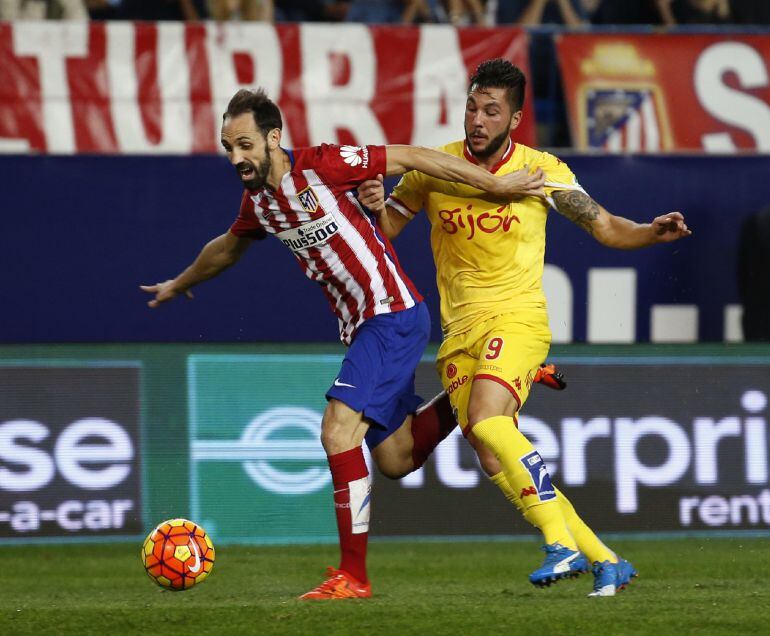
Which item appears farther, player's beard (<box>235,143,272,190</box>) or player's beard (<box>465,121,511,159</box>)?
player's beard (<box>465,121,511,159</box>)

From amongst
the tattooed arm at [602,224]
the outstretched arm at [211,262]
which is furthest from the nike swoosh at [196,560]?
the tattooed arm at [602,224]

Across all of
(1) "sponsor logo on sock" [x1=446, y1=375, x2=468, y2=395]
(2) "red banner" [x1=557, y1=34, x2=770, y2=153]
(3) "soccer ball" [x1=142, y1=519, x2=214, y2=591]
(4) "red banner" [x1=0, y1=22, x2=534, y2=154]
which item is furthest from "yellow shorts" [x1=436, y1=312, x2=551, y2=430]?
(2) "red banner" [x1=557, y1=34, x2=770, y2=153]

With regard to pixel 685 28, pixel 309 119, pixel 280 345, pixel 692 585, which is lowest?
pixel 692 585

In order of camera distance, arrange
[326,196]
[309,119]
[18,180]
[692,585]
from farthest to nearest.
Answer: [309,119]
[18,180]
[692,585]
[326,196]

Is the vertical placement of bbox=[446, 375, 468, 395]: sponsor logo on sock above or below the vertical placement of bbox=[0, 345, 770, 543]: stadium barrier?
above

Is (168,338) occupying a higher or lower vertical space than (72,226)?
lower

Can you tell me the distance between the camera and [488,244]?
690cm

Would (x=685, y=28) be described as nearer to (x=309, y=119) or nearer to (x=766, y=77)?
(x=766, y=77)

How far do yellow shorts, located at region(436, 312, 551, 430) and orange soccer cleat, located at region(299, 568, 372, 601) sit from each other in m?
0.83

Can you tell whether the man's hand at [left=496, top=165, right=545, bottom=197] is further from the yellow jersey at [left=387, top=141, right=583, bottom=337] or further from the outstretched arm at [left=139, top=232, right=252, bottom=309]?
the outstretched arm at [left=139, top=232, right=252, bottom=309]

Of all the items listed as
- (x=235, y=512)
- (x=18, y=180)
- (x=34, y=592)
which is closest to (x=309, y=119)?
(x=18, y=180)

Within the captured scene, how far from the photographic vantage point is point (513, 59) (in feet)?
39.6

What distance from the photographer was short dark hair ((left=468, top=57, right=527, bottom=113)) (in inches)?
270

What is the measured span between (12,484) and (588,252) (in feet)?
13.4
